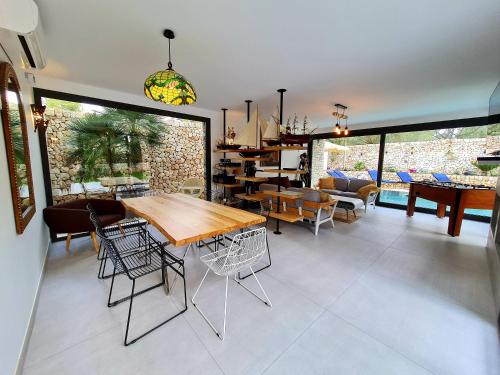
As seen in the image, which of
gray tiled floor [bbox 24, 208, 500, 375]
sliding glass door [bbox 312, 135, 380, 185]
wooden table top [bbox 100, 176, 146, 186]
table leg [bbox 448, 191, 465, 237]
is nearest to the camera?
gray tiled floor [bbox 24, 208, 500, 375]

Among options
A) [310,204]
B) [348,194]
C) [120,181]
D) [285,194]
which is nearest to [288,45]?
[285,194]

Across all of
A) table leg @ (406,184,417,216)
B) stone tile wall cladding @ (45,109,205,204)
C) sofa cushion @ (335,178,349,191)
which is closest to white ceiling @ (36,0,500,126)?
stone tile wall cladding @ (45,109,205,204)

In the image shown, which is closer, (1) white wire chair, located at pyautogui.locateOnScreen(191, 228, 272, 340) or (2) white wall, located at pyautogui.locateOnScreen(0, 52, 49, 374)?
(2) white wall, located at pyautogui.locateOnScreen(0, 52, 49, 374)

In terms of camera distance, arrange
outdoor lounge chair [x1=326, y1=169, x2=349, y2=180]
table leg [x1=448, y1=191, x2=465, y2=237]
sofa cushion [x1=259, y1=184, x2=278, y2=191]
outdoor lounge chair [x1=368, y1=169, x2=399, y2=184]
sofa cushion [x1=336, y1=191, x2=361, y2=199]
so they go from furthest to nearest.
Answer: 1. outdoor lounge chair [x1=326, y1=169, x2=349, y2=180]
2. outdoor lounge chair [x1=368, y1=169, x2=399, y2=184]
3. sofa cushion [x1=336, y1=191, x2=361, y2=199]
4. sofa cushion [x1=259, y1=184, x2=278, y2=191]
5. table leg [x1=448, y1=191, x2=465, y2=237]

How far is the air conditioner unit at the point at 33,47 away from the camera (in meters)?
1.63

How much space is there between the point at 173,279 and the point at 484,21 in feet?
11.9

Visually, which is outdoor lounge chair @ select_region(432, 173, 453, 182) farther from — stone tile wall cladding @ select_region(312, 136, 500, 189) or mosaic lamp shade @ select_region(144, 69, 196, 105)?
mosaic lamp shade @ select_region(144, 69, 196, 105)

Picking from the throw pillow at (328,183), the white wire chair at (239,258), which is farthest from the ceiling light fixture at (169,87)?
the throw pillow at (328,183)

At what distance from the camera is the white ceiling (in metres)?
1.59

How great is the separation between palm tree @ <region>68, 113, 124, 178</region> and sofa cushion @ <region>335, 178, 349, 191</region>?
17.8 ft

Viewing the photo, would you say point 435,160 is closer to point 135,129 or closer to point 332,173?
point 332,173

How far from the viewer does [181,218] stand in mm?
2064

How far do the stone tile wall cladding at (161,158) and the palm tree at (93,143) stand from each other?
0.09 meters

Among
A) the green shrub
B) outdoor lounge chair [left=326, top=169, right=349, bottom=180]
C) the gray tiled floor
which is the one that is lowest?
the gray tiled floor
